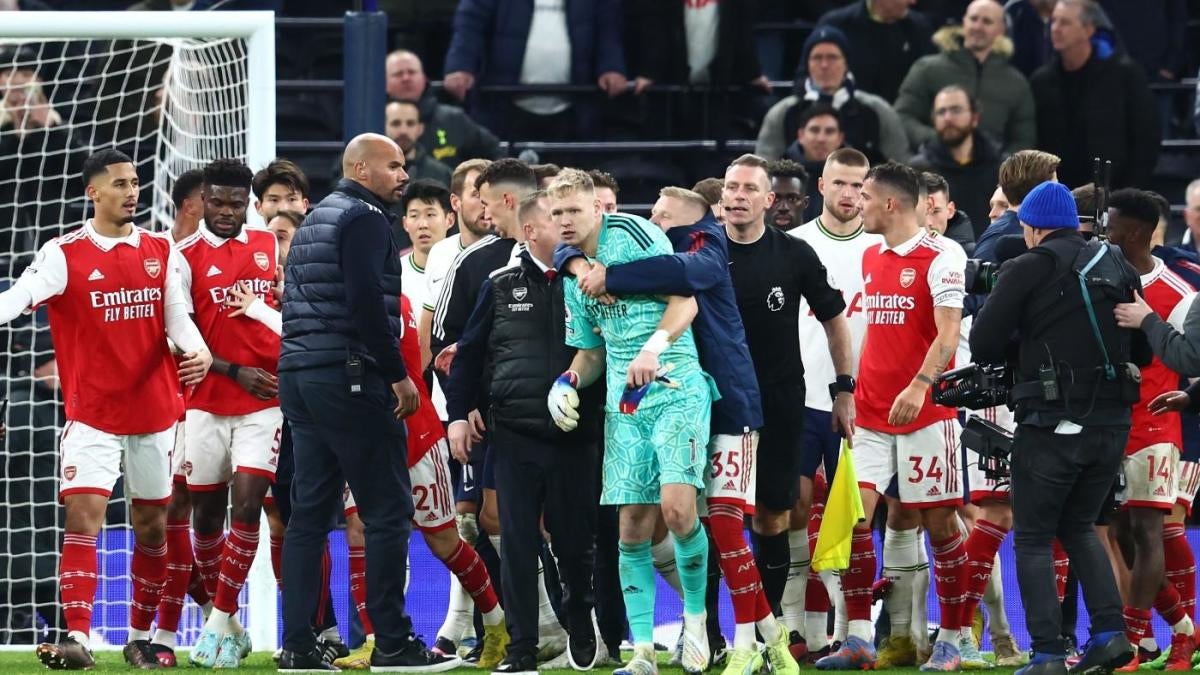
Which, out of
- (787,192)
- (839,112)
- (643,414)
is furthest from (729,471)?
(839,112)

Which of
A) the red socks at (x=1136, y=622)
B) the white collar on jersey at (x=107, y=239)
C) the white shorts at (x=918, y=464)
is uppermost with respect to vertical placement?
the white collar on jersey at (x=107, y=239)

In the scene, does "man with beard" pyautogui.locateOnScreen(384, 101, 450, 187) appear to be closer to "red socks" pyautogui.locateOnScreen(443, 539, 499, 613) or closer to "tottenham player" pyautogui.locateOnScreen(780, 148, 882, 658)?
"tottenham player" pyautogui.locateOnScreen(780, 148, 882, 658)

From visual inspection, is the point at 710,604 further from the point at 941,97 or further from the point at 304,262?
the point at 941,97

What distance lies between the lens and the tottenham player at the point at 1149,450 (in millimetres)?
8844

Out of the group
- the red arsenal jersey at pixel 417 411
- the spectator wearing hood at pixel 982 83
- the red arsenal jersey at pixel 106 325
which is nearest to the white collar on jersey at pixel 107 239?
the red arsenal jersey at pixel 106 325

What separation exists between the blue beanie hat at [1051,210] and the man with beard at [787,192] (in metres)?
2.64

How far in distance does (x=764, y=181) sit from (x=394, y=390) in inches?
75.4

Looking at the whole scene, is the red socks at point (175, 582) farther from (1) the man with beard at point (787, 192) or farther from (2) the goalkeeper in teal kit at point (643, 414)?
(1) the man with beard at point (787, 192)

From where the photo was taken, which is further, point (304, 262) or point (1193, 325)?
point (304, 262)

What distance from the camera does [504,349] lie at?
849cm

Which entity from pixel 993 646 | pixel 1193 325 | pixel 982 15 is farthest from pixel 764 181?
pixel 982 15

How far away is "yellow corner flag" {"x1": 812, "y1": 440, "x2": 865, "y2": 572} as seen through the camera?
8844 millimetres

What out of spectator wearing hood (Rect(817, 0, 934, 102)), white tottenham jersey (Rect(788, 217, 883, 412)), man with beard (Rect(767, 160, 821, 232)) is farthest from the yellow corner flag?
spectator wearing hood (Rect(817, 0, 934, 102))

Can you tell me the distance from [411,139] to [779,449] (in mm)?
4704
